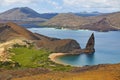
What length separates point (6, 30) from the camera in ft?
541

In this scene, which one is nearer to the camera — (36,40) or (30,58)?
(30,58)

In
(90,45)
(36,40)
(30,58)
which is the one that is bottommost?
(30,58)

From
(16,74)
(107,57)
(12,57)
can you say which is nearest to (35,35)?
(107,57)

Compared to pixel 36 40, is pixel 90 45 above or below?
below

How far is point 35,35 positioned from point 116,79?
129421 millimetres

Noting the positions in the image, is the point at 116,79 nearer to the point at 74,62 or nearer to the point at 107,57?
the point at 74,62

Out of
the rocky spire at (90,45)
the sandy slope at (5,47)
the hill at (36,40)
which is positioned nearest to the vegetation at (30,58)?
the sandy slope at (5,47)

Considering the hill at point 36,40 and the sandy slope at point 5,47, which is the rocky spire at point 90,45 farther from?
the sandy slope at point 5,47

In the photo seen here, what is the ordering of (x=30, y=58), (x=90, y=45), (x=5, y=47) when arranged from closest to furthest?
(x=30, y=58) < (x=5, y=47) < (x=90, y=45)

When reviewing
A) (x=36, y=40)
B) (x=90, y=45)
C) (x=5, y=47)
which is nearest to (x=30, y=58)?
(x=5, y=47)

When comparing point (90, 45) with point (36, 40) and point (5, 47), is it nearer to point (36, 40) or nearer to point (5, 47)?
point (36, 40)

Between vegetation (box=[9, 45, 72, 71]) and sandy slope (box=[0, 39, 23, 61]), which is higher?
sandy slope (box=[0, 39, 23, 61])

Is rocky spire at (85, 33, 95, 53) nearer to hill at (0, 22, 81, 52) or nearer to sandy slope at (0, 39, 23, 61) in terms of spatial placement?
hill at (0, 22, 81, 52)

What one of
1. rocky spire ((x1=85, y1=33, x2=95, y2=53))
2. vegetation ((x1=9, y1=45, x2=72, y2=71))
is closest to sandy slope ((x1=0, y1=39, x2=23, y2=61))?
vegetation ((x1=9, y1=45, x2=72, y2=71))
